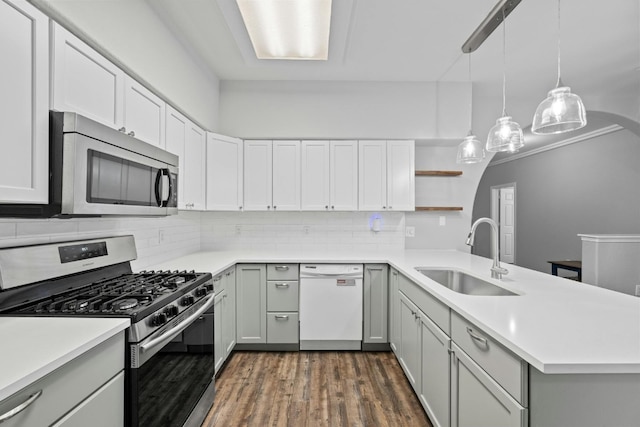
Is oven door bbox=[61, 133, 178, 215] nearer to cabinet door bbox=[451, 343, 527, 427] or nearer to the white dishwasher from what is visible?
the white dishwasher

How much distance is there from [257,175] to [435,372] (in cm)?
248

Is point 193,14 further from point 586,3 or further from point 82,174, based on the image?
point 586,3

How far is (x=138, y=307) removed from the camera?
1.41 meters

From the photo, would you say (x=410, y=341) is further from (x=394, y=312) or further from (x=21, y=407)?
(x=21, y=407)

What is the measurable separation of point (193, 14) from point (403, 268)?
246 centimetres

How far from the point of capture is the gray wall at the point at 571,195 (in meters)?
4.68

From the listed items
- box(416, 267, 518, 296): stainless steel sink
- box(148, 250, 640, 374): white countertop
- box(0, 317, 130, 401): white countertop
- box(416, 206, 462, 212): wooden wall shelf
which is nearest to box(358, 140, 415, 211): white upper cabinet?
box(416, 206, 462, 212): wooden wall shelf

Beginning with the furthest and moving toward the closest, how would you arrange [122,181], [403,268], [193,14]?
1. [403,268]
2. [193,14]
3. [122,181]

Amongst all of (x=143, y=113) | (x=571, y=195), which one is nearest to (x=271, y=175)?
(x=143, y=113)

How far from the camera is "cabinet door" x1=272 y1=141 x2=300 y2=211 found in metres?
3.45

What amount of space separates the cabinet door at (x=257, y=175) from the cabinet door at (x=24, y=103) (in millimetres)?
2211

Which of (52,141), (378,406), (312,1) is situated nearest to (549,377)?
(378,406)

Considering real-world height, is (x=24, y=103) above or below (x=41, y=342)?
above

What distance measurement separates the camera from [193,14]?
7.58 ft
